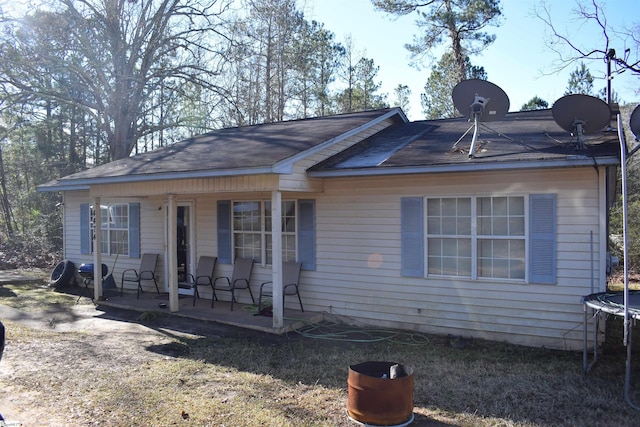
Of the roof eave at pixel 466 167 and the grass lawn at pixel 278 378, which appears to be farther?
the roof eave at pixel 466 167

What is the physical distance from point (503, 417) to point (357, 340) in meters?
2.96

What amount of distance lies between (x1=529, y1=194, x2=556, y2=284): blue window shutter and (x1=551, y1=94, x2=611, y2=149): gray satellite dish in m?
0.91

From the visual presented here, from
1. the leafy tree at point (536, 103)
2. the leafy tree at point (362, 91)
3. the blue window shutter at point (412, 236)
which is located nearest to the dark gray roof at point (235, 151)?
the blue window shutter at point (412, 236)

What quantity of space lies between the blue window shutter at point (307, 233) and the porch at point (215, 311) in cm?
89

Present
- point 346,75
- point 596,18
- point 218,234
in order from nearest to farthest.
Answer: point 218,234 < point 596,18 < point 346,75

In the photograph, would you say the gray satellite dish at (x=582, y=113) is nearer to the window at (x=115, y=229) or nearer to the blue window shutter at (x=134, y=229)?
the blue window shutter at (x=134, y=229)

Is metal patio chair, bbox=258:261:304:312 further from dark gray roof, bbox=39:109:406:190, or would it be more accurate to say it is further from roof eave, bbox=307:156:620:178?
dark gray roof, bbox=39:109:406:190

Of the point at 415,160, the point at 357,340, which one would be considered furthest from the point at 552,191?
the point at 357,340

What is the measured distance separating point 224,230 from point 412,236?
3.96 meters

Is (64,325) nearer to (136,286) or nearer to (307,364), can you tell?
(136,286)

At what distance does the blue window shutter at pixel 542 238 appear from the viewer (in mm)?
6637

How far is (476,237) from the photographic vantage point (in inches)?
283

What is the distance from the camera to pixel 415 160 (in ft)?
23.9

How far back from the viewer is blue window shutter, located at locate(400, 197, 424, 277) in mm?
7570
